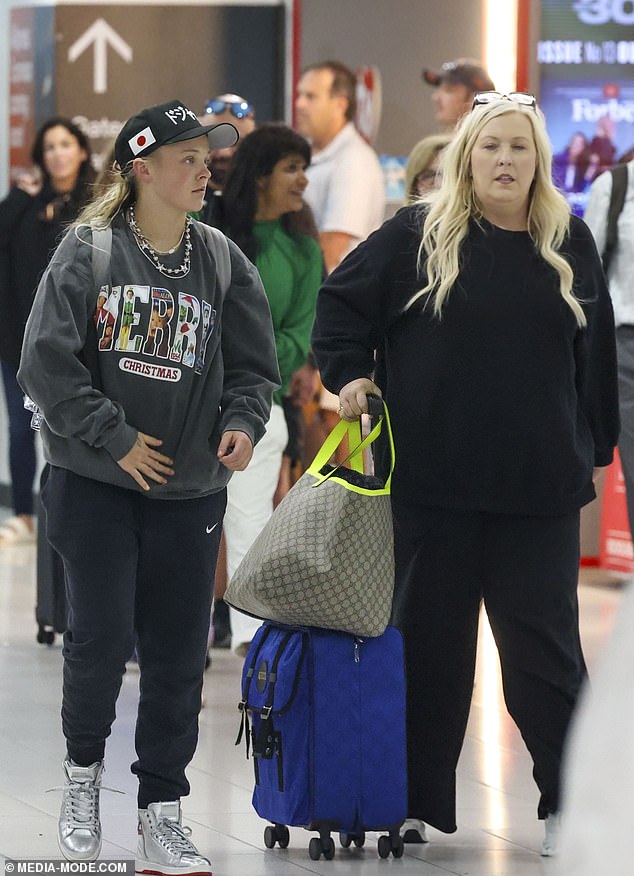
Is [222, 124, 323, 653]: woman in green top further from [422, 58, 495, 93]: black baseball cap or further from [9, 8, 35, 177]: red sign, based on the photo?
[9, 8, 35, 177]: red sign

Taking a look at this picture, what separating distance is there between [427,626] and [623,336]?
2.49m

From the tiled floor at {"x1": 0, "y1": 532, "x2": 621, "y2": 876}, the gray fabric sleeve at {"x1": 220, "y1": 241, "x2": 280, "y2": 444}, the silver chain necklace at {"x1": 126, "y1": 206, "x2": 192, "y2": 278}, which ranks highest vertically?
the silver chain necklace at {"x1": 126, "y1": 206, "x2": 192, "y2": 278}

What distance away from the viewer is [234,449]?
11.6 feet

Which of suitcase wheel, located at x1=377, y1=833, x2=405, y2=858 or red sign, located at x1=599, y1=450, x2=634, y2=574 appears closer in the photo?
suitcase wheel, located at x1=377, y1=833, x2=405, y2=858

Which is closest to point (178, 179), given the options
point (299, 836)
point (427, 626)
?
point (427, 626)

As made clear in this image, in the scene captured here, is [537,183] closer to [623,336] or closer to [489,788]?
[489,788]

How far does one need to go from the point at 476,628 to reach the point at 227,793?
93 cm

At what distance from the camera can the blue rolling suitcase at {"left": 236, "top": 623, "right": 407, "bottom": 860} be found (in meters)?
3.77

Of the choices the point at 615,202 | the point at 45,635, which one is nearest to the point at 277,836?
the point at 45,635

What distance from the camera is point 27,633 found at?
22.5 feet

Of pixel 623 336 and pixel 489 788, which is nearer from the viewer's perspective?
pixel 489 788

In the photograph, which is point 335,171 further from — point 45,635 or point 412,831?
point 412,831

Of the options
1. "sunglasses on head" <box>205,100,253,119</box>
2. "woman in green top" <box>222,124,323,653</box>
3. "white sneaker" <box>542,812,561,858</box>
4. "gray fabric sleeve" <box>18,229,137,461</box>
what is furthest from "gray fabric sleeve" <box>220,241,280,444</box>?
"sunglasses on head" <box>205,100,253,119</box>

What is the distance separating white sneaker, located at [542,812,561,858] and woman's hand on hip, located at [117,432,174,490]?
1186 millimetres
